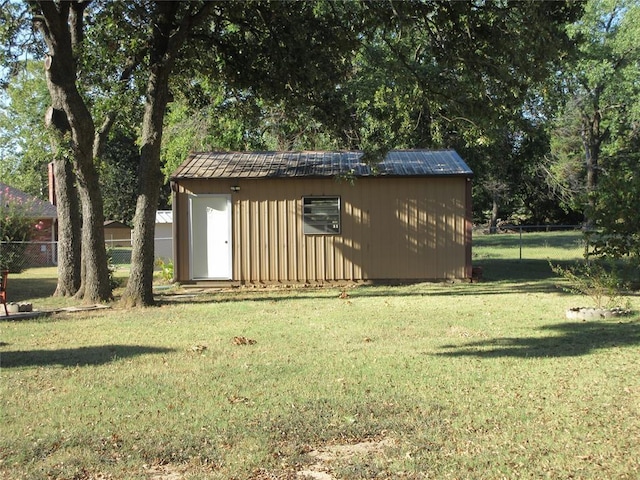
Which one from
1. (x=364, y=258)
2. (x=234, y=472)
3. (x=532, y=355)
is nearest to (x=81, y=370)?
(x=234, y=472)

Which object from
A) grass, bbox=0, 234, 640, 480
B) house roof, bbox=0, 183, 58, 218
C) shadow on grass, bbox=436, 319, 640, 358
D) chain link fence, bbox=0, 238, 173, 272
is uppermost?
house roof, bbox=0, 183, 58, 218

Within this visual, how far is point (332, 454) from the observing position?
4.17 metres

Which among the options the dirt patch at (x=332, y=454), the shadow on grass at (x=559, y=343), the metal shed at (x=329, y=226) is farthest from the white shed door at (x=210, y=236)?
the dirt patch at (x=332, y=454)

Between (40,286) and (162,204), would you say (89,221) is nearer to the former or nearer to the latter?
(40,286)

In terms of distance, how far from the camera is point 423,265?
51.1ft

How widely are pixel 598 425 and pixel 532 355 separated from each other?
2410 millimetres

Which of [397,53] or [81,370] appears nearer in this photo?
[81,370]

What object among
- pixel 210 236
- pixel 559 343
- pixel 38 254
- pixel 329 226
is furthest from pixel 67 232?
pixel 38 254

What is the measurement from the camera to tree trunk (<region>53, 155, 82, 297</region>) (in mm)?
13516

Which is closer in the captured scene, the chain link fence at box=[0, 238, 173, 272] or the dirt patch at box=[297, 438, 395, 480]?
the dirt patch at box=[297, 438, 395, 480]

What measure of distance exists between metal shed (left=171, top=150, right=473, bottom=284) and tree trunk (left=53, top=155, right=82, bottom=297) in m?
2.56

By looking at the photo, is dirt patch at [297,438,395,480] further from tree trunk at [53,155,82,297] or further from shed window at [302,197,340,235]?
shed window at [302,197,340,235]

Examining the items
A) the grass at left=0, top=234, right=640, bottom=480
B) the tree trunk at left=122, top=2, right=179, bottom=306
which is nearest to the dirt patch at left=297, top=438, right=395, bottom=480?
the grass at left=0, top=234, right=640, bottom=480

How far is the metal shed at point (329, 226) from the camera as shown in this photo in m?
15.5
